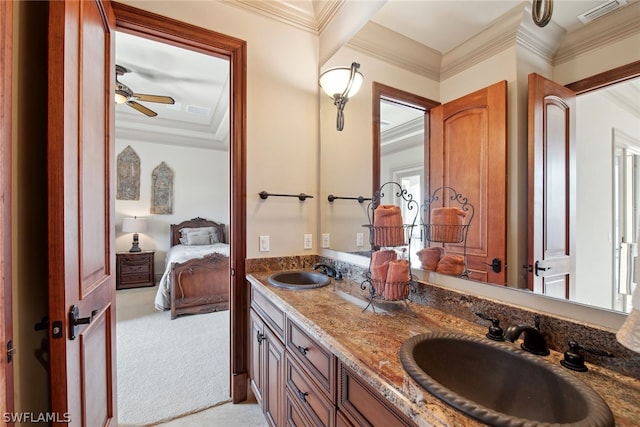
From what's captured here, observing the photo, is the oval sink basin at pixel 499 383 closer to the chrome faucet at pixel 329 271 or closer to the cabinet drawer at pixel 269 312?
the cabinet drawer at pixel 269 312

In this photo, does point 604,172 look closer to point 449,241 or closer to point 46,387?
point 449,241

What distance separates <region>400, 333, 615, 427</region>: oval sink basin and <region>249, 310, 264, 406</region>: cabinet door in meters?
1.07

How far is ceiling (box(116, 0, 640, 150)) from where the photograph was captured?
44.6 inches

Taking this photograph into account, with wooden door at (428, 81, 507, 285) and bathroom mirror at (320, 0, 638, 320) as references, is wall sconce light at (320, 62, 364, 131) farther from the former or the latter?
wooden door at (428, 81, 507, 285)

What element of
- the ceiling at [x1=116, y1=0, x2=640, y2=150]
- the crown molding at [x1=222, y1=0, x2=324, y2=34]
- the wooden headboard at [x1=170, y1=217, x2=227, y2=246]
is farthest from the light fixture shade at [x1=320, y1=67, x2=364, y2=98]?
the wooden headboard at [x1=170, y1=217, x2=227, y2=246]

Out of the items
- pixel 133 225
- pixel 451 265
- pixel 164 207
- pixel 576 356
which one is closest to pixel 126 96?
pixel 133 225

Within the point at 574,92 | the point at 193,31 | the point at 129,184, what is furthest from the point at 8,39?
the point at 129,184

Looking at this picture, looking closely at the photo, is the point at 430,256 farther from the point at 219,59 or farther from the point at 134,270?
the point at 134,270

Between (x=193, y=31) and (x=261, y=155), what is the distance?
879 mm

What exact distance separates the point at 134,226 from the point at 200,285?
230cm

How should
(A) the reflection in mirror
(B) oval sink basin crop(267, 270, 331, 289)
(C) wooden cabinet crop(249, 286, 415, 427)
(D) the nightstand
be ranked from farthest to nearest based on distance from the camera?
1. (D) the nightstand
2. (B) oval sink basin crop(267, 270, 331, 289)
3. (A) the reflection in mirror
4. (C) wooden cabinet crop(249, 286, 415, 427)

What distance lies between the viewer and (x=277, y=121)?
6.68ft

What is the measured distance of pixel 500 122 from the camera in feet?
3.57

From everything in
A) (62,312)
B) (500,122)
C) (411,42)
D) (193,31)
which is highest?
(193,31)
